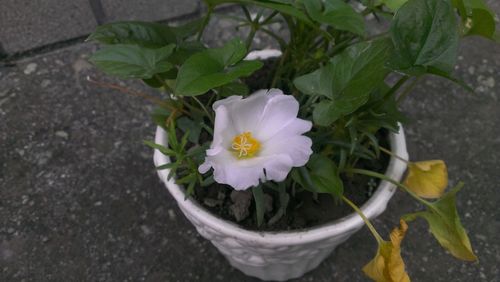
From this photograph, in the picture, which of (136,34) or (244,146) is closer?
(244,146)

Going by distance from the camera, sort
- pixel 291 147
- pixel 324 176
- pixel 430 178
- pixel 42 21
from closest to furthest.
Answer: pixel 291 147 < pixel 324 176 < pixel 430 178 < pixel 42 21

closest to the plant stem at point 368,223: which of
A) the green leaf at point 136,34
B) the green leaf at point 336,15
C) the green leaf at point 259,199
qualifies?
the green leaf at point 259,199

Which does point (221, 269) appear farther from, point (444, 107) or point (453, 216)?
point (444, 107)

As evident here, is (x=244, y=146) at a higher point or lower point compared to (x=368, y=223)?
higher

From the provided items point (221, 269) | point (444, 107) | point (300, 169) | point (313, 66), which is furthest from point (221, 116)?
A: point (444, 107)

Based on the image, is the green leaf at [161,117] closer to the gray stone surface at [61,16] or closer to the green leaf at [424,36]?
the green leaf at [424,36]

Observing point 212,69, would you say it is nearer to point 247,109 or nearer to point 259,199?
point 247,109

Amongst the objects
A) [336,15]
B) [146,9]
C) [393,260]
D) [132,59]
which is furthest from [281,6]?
[146,9]
